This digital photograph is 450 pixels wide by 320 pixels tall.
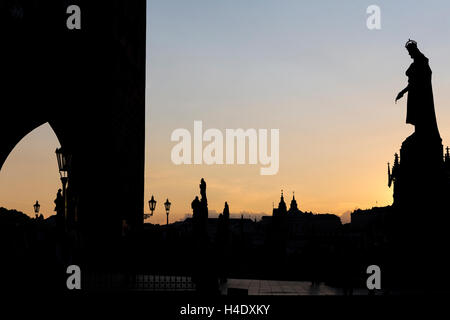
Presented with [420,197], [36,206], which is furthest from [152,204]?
[420,197]

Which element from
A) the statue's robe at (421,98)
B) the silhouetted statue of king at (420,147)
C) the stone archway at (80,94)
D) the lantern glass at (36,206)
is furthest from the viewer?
the lantern glass at (36,206)

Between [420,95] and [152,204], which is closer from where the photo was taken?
[420,95]

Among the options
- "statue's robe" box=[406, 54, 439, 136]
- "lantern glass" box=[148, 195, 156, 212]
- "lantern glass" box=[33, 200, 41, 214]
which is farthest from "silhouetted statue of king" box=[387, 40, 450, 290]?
"lantern glass" box=[33, 200, 41, 214]

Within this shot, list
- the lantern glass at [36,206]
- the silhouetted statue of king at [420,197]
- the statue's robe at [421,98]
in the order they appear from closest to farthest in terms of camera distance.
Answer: the silhouetted statue of king at [420,197] < the statue's robe at [421,98] < the lantern glass at [36,206]

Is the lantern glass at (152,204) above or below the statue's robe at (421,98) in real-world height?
below

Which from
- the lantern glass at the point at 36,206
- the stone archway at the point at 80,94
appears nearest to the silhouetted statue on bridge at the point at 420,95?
the stone archway at the point at 80,94

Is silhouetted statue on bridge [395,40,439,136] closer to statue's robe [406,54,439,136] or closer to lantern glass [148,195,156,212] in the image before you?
statue's robe [406,54,439,136]

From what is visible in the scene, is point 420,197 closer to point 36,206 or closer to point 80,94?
point 80,94

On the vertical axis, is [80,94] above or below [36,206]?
above

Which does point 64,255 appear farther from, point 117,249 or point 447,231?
point 117,249

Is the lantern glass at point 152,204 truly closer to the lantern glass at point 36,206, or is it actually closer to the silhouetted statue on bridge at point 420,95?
the lantern glass at point 36,206

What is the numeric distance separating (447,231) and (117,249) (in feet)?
63.0

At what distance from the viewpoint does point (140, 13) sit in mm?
36312
